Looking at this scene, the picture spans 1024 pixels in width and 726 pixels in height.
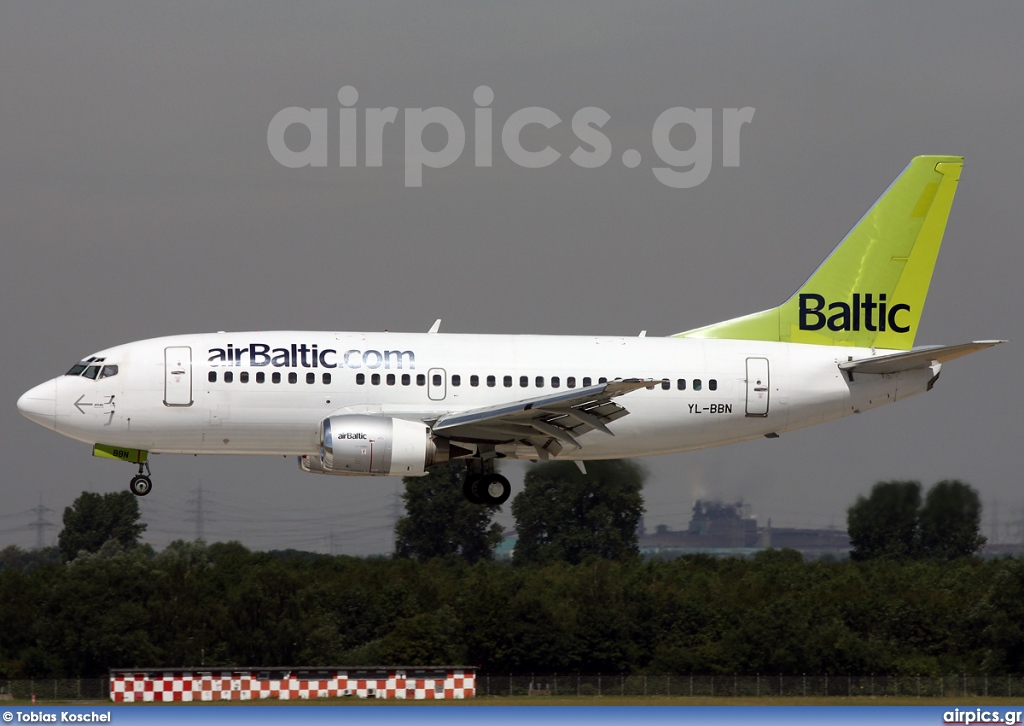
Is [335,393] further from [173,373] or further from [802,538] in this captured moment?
[802,538]

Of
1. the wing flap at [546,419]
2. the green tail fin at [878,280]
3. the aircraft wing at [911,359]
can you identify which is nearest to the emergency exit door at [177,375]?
the wing flap at [546,419]

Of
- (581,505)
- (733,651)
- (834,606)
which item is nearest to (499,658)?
(733,651)

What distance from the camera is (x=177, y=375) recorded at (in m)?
41.1

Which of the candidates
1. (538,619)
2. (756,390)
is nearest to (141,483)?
(756,390)

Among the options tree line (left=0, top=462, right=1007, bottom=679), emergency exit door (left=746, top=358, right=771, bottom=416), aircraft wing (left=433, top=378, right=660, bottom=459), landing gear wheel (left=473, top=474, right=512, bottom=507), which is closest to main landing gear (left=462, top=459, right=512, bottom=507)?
landing gear wheel (left=473, top=474, right=512, bottom=507)

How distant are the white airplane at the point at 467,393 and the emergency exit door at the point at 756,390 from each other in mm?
54

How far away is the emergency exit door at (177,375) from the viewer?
4097 centimetres

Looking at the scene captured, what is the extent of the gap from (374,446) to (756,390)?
11224 mm

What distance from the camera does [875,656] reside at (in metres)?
77.6

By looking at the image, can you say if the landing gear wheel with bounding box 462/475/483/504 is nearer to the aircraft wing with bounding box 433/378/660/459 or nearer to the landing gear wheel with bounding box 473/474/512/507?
the landing gear wheel with bounding box 473/474/512/507

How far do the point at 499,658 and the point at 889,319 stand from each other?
4019cm

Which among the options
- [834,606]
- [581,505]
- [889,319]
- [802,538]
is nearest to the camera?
[889,319]

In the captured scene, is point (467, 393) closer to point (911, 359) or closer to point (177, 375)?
point (177, 375)

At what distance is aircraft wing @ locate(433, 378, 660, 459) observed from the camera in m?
39.8
